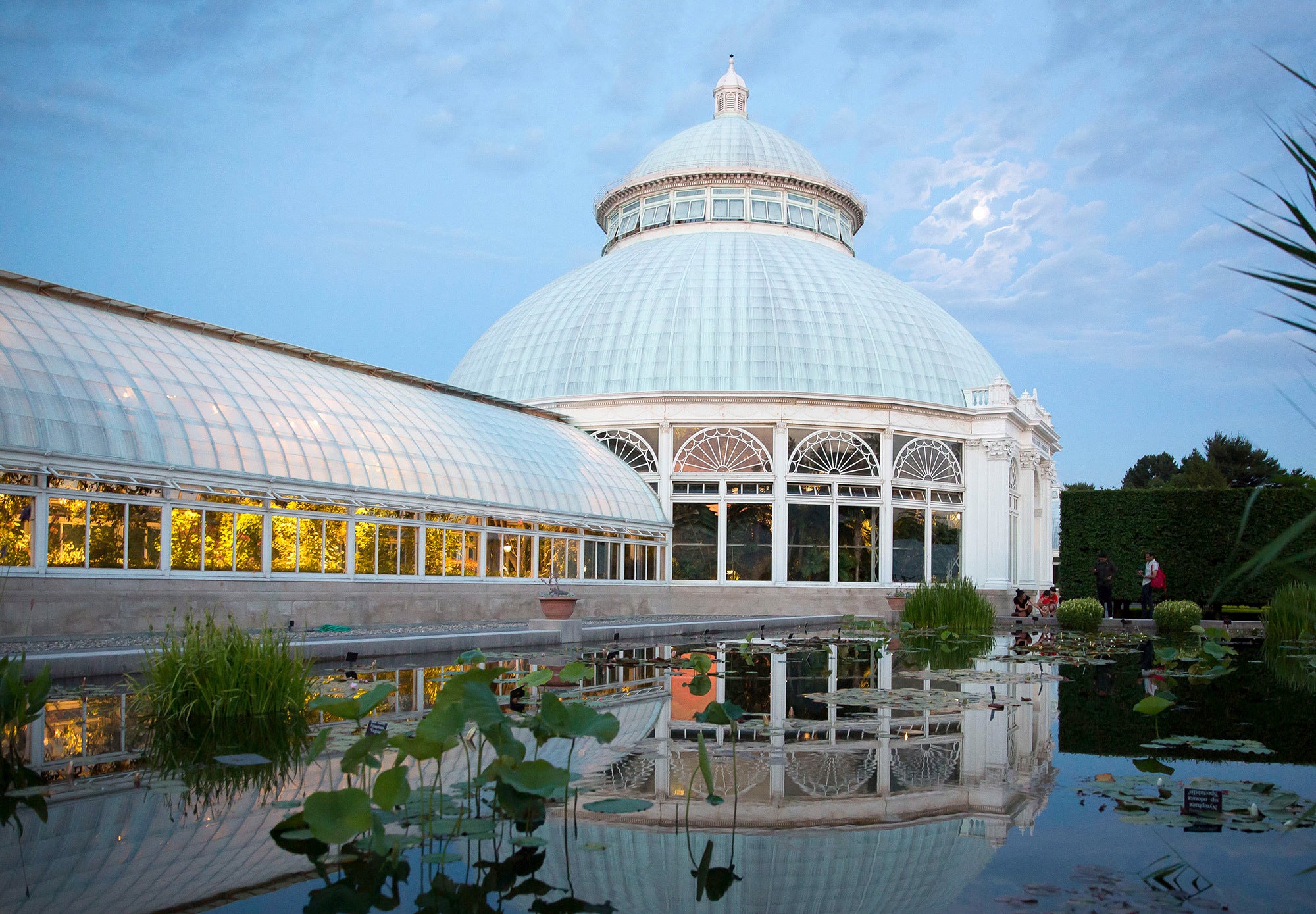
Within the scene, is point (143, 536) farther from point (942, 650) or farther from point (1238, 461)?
point (1238, 461)

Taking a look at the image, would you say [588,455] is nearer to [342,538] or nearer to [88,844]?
[342,538]

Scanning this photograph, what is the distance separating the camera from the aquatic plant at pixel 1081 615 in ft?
86.0

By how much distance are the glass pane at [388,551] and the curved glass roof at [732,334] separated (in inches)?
536

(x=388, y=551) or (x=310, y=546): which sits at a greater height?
(x=310, y=546)

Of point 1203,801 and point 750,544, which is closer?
point 1203,801

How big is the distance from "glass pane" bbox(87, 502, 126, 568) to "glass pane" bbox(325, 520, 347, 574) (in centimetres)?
494

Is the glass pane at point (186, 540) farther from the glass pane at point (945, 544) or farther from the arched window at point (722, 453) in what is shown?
the glass pane at point (945, 544)

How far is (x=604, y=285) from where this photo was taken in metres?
41.4

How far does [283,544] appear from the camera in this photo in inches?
903

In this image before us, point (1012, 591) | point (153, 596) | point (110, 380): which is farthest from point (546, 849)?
point (1012, 591)

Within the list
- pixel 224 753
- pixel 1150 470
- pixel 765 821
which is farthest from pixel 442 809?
pixel 1150 470

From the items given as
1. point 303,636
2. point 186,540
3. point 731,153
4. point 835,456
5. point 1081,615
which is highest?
point 731,153

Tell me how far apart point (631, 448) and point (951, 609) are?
1671cm

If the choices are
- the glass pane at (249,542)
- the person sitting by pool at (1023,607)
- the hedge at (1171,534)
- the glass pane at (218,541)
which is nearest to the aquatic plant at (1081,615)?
the person sitting by pool at (1023,607)
